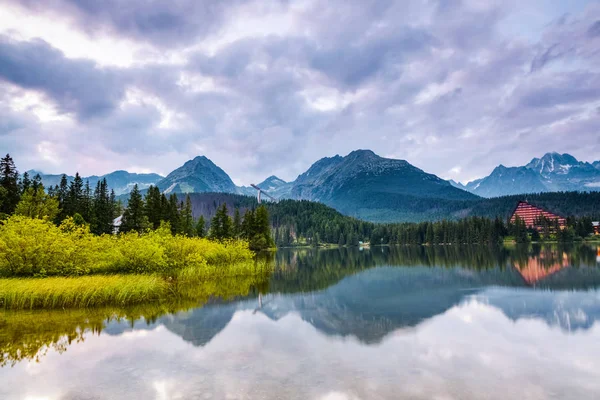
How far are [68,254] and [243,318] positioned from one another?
18.5m

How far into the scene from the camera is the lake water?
14234 mm

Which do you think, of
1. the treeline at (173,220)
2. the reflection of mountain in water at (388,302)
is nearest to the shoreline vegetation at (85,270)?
the reflection of mountain in water at (388,302)

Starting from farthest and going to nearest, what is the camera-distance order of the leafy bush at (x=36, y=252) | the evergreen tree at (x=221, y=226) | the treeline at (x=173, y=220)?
the evergreen tree at (x=221, y=226), the treeline at (x=173, y=220), the leafy bush at (x=36, y=252)

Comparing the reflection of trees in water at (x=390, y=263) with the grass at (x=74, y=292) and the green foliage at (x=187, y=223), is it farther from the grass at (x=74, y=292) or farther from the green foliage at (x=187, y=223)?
the green foliage at (x=187, y=223)

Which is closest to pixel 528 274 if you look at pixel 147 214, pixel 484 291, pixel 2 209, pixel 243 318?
pixel 484 291

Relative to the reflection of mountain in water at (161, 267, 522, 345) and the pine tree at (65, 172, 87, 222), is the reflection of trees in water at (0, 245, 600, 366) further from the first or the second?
the pine tree at (65, 172, 87, 222)

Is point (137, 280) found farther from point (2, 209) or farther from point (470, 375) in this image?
point (2, 209)

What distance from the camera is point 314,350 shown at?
19.4m

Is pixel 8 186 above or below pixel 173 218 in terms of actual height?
above

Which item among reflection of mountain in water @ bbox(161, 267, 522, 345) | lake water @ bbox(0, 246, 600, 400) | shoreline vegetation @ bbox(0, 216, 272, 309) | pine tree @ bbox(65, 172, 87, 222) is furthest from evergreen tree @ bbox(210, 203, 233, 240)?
lake water @ bbox(0, 246, 600, 400)

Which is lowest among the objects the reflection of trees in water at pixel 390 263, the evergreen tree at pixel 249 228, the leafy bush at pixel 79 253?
the reflection of trees in water at pixel 390 263

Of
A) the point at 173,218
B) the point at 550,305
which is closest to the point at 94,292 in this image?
the point at 550,305

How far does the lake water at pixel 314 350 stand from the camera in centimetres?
1423

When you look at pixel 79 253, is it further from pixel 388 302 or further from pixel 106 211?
pixel 106 211
